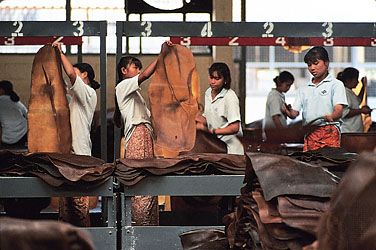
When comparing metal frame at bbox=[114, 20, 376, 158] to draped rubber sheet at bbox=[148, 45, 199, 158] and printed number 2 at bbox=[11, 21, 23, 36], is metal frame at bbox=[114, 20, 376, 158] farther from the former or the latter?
printed number 2 at bbox=[11, 21, 23, 36]

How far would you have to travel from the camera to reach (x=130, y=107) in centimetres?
766

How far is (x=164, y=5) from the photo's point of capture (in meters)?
12.5

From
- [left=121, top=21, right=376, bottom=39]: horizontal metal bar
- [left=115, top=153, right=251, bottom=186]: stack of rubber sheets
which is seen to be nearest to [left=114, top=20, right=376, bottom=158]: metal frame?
[left=121, top=21, right=376, bottom=39]: horizontal metal bar

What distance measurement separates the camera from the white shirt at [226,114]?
7980 millimetres

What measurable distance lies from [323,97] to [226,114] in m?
0.74

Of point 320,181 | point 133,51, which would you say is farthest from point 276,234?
point 133,51

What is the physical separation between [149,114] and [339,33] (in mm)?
1487

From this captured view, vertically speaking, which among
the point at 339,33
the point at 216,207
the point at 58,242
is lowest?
the point at 216,207

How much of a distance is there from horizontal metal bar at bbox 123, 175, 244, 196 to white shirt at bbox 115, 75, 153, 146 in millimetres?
1605

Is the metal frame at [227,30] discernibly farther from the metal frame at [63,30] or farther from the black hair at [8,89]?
the black hair at [8,89]

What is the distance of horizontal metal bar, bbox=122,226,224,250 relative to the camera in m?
6.06

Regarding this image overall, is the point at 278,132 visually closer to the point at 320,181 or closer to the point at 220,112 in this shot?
the point at 220,112

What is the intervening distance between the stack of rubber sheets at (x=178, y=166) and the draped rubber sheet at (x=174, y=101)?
1074 mm

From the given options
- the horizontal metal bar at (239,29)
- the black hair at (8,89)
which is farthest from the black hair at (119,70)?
the black hair at (8,89)
